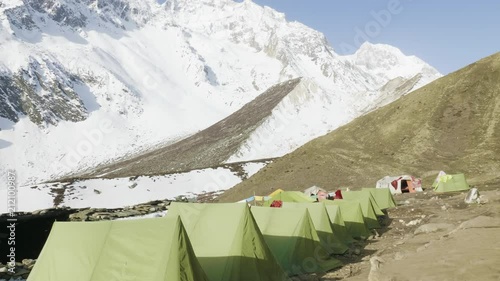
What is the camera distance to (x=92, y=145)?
187375mm

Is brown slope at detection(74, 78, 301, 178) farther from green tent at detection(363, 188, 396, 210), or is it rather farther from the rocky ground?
the rocky ground

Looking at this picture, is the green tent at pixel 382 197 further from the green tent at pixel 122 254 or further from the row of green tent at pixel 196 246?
the green tent at pixel 122 254

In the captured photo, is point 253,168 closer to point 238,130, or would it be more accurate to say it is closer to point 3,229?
point 3,229

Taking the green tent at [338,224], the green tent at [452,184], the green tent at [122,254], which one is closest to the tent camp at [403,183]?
the green tent at [452,184]

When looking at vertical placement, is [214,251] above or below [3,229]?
above

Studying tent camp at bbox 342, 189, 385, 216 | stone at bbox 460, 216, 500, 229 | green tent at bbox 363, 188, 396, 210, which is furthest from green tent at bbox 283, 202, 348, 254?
green tent at bbox 363, 188, 396, 210

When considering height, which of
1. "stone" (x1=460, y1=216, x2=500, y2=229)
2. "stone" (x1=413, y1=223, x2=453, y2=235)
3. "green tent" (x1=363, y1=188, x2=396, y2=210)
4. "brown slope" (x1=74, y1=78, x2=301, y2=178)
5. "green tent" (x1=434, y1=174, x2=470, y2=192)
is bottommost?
"brown slope" (x1=74, y1=78, x2=301, y2=178)

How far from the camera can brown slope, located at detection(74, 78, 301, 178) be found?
131250mm

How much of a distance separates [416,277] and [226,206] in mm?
6541

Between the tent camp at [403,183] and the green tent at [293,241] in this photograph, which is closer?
the green tent at [293,241]

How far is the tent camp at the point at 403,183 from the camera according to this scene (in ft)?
152

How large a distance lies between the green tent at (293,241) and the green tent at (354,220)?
264 inches

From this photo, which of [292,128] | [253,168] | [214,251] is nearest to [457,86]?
[253,168]

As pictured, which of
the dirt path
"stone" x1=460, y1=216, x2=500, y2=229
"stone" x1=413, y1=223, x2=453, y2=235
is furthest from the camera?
"stone" x1=413, y1=223, x2=453, y2=235
